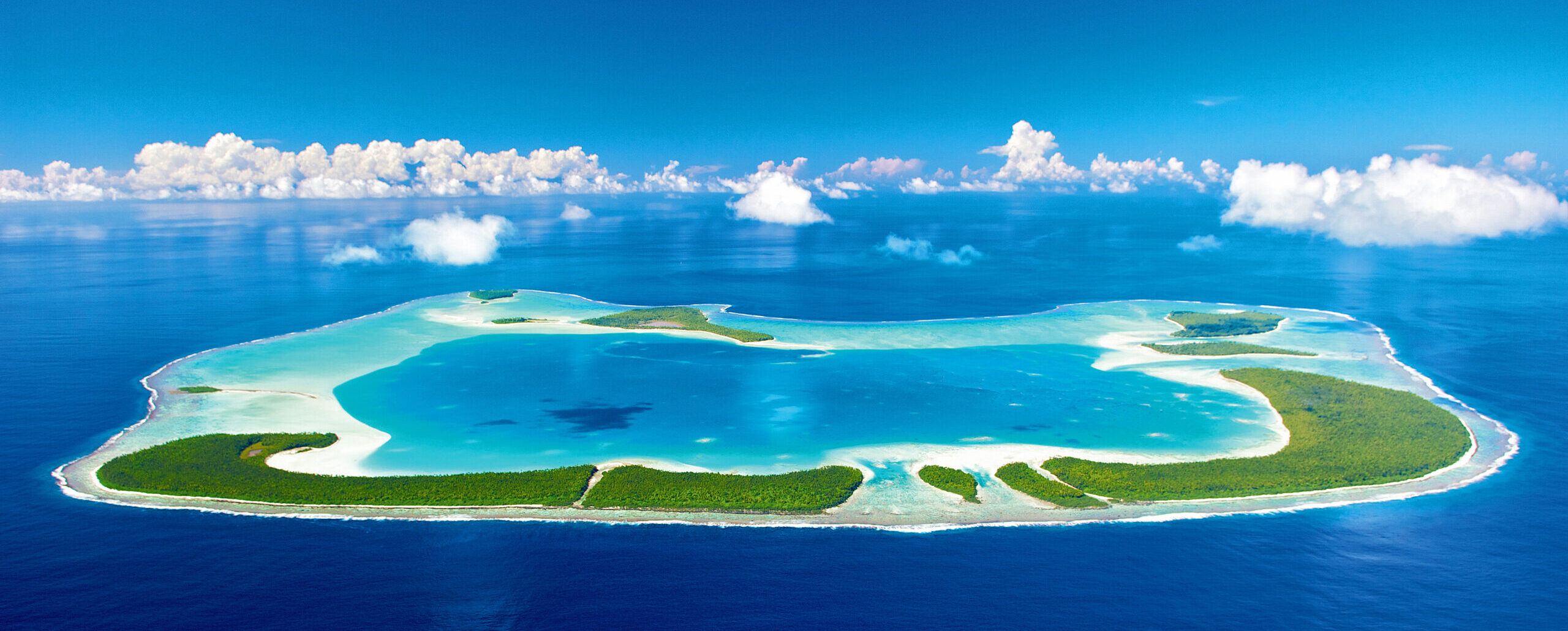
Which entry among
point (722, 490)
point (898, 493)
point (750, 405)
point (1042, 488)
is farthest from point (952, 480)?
point (750, 405)

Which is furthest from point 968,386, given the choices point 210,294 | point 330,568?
point 210,294

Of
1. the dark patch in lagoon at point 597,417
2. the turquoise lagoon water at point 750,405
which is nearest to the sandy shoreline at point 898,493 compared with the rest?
the turquoise lagoon water at point 750,405

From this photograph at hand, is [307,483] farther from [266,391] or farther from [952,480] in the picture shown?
[952,480]

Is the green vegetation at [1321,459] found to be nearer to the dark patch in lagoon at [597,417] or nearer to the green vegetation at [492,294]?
the dark patch in lagoon at [597,417]

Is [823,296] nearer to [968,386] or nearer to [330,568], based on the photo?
[968,386]

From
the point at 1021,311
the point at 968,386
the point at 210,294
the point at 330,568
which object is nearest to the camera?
the point at 330,568

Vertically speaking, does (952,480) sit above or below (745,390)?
below
